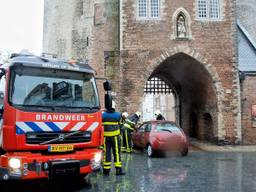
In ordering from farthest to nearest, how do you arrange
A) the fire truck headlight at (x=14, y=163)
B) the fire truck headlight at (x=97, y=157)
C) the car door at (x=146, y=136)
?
the car door at (x=146, y=136), the fire truck headlight at (x=97, y=157), the fire truck headlight at (x=14, y=163)

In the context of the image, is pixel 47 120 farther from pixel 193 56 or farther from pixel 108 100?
pixel 193 56

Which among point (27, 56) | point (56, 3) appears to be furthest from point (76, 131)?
point (56, 3)

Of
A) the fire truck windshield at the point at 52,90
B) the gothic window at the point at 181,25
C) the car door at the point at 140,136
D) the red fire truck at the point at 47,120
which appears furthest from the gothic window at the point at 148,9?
the red fire truck at the point at 47,120

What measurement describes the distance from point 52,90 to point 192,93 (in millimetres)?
17615

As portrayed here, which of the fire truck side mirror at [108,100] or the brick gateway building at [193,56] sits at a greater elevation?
the brick gateway building at [193,56]

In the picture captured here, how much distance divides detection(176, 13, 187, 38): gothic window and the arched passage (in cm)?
112

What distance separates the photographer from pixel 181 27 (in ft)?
66.5

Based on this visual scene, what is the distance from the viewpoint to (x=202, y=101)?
73.3ft

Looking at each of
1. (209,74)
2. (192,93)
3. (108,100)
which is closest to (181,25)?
(209,74)

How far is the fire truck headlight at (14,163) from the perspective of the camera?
22.1ft

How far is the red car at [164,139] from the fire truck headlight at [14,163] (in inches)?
299

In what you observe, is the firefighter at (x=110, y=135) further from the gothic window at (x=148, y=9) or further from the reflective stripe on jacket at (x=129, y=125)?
the gothic window at (x=148, y=9)

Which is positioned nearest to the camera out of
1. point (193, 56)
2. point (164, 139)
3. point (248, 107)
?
point (164, 139)

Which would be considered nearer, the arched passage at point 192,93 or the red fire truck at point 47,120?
the red fire truck at point 47,120
